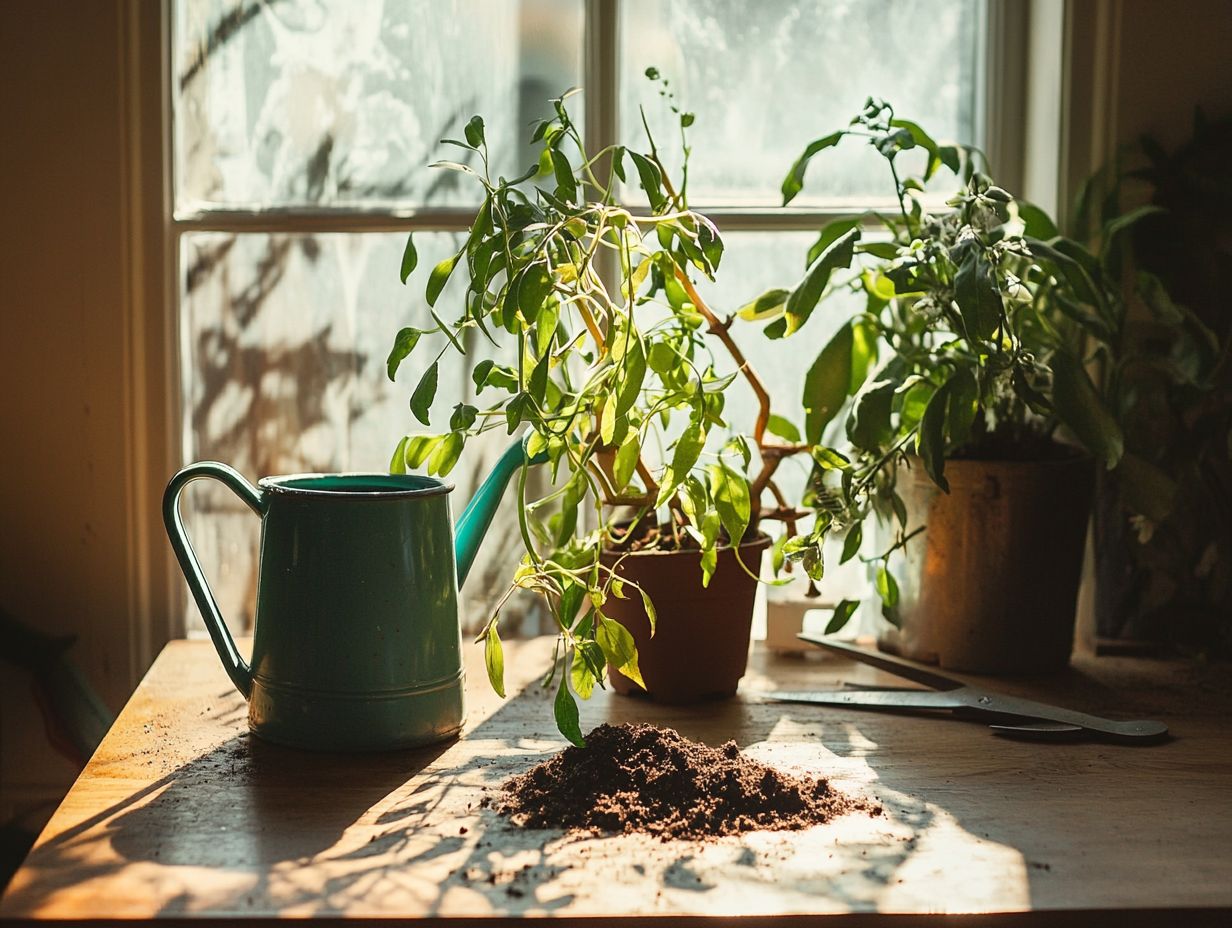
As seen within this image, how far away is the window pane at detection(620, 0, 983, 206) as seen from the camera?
1388 millimetres

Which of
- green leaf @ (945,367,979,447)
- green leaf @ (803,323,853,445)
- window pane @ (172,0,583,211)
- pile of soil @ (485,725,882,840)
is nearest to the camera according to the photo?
pile of soil @ (485,725,882,840)

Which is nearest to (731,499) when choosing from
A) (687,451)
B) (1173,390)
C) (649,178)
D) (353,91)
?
(687,451)

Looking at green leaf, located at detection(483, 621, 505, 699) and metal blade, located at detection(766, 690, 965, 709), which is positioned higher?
green leaf, located at detection(483, 621, 505, 699)

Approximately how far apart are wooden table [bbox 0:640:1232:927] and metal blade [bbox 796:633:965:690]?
69 mm

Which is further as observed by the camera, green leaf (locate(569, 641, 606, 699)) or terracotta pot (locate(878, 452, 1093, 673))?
terracotta pot (locate(878, 452, 1093, 673))

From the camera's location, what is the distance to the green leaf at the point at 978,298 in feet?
3.34

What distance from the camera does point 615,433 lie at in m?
1.01

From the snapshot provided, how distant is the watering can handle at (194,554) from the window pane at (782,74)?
2.14 ft

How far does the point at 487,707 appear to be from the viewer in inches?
44.5

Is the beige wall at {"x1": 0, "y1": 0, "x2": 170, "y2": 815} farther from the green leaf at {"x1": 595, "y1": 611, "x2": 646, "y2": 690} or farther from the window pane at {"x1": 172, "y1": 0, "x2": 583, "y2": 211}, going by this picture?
the green leaf at {"x1": 595, "y1": 611, "x2": 646, "y2": 690}

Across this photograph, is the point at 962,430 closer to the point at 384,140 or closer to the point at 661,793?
the point at 661,793

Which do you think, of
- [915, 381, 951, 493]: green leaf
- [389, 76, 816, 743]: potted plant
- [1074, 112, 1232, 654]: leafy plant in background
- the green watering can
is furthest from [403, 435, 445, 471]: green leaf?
[1074, 112, 1232, 654]: leafy plant in background

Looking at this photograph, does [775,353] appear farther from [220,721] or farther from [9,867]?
[9,867]

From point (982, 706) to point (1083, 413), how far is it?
29cm
